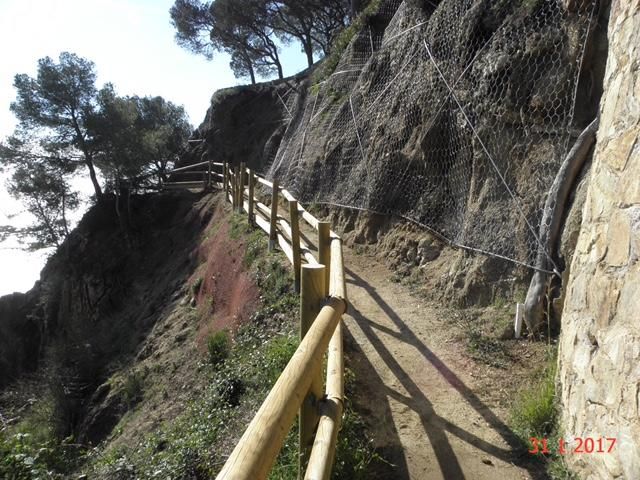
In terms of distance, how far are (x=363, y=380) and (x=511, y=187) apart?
112 inches

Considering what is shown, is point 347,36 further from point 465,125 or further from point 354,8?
point 465,125

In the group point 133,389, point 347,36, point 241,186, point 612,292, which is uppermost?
point 347,36

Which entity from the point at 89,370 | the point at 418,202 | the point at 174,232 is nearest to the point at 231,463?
the point at 418,202

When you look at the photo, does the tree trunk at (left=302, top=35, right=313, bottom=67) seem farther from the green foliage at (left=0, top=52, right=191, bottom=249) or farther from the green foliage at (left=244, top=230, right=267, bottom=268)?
the green foliage at (left=244, top=230, right=267, bottom=268)

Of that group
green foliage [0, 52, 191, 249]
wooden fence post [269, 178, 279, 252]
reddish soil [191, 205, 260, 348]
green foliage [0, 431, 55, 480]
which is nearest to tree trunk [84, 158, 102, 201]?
green foliage [0, 52, 191, 249]

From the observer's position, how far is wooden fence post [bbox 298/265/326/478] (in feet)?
8.43

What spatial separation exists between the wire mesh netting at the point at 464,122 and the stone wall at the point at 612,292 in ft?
5.59

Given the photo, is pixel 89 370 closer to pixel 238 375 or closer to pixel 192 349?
pixel 192 349

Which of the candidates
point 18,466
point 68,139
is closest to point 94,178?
point 68,139

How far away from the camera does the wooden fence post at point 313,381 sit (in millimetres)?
2568

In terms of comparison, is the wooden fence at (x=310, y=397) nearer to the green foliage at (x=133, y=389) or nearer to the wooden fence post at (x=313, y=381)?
the wooden fence post at (x=313, y=381)
